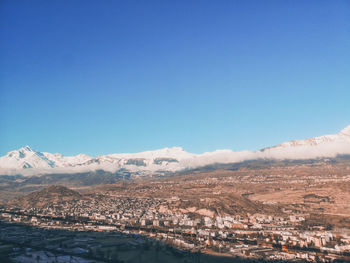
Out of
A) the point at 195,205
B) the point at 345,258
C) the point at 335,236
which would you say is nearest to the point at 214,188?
the point at 195,205

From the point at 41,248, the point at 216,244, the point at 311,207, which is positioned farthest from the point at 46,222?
the point at 311,207

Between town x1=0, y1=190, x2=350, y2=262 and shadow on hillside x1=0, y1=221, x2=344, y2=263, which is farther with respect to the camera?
town x1=0, y1=190, x2=350, y2=262

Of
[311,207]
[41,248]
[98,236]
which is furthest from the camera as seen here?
[311,207]

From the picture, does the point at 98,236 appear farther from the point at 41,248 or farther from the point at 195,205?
the point at 195,205

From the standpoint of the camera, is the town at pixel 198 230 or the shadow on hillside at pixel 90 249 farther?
the town at pixel 198 230

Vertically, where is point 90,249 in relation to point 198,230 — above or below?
above

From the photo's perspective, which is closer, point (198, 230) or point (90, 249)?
point (90, 249)

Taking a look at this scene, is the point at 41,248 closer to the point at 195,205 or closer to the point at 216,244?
the point at 216,244

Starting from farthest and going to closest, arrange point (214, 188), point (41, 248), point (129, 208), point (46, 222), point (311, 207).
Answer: point (214, 188)
point (129, 208)
point (311, 207)
point (46, 222)
point (41, 248)

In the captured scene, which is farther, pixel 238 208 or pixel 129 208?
pixel 129 208

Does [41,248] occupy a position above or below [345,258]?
above
